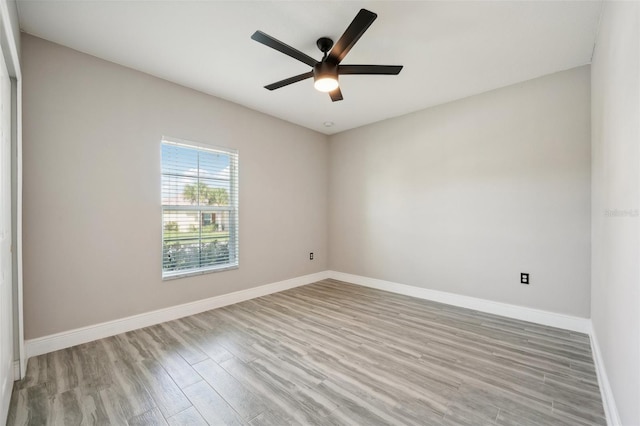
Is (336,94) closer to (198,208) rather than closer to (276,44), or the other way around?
(276,44)

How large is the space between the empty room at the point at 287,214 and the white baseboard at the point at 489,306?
0.02 m

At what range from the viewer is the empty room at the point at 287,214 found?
1.76 metres

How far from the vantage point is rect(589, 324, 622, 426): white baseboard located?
1517 mm

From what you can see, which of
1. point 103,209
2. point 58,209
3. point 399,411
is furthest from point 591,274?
point 58,209

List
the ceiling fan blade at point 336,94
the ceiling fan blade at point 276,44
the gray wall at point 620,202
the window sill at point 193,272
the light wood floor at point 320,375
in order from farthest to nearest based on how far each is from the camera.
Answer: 1. the window sill at point 193,272
2. the ceiling fan blade at point 336,94
3. the ceiling fan blade at point 276,44
4. the light wood floor at point 320,375
5. the gray wall at point 620,202

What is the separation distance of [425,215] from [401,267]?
89cm

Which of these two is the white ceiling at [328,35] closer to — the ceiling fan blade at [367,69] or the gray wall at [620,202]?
the ceiling fan blade at [367,69]

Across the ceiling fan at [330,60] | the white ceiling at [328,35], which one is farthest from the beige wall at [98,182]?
the ceiling fan at [330,60]

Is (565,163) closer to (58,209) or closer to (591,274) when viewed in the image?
(591,274)

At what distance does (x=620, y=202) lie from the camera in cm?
150

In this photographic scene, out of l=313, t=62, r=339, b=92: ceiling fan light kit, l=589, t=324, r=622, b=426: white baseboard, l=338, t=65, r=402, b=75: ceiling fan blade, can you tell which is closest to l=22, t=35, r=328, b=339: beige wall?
l=313, t=62, r=339, b=92: ceiling fan light kit

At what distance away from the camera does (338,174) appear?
5.15 metres

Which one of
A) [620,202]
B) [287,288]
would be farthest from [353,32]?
[287,288]

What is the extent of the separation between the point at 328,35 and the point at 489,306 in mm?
3549
